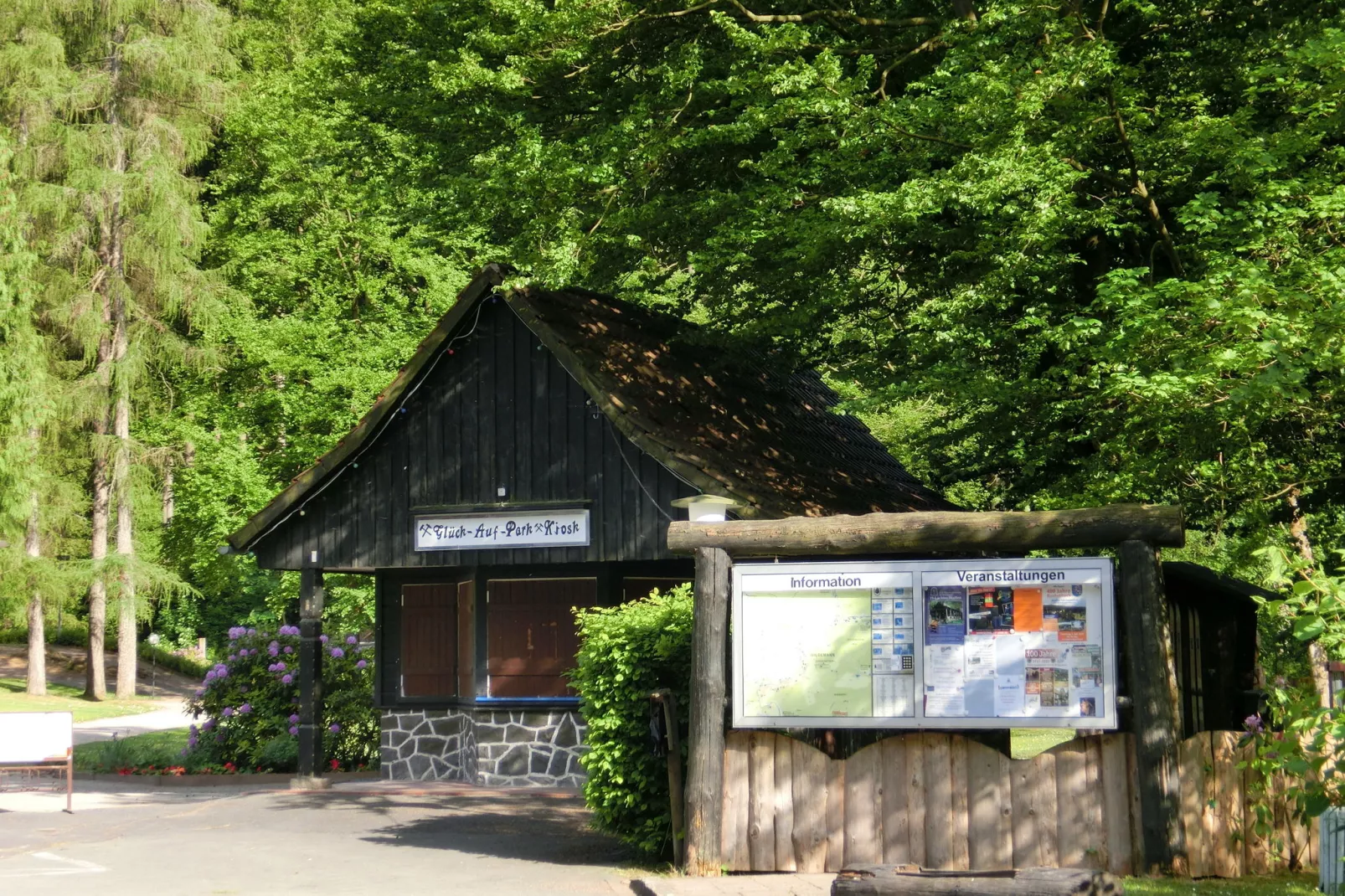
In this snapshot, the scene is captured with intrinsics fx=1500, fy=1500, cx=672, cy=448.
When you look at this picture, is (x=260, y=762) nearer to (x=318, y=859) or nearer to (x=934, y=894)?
(x=318, y=859)

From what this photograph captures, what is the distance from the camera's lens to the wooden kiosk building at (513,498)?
58.8ft

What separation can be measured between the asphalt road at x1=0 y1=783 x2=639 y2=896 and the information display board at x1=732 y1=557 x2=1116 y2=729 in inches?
76.2

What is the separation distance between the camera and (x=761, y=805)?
11.0 meters

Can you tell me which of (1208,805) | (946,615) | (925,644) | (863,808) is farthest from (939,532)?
(1208,805)

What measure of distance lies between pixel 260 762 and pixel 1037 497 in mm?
11598

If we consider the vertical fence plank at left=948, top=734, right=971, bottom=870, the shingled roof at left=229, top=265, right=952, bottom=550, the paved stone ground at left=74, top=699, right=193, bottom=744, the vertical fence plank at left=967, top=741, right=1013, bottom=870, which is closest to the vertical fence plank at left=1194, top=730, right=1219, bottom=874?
the vertical fence plank at left=967, top=741, right=1013, bottom=870

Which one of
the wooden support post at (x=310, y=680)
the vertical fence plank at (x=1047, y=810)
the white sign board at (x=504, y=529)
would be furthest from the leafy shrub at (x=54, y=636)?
the vertical fence plank at (x=1047, y=810)

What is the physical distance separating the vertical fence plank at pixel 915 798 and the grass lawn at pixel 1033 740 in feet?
40.3

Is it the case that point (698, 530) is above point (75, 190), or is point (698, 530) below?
below

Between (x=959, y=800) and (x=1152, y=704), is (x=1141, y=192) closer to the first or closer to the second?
(x=1152, y=704)

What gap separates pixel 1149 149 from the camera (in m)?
14.4

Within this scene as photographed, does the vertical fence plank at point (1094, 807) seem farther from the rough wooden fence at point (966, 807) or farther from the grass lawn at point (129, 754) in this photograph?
the grass lawn at point (129, 754)

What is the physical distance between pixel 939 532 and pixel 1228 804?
2.81 metres

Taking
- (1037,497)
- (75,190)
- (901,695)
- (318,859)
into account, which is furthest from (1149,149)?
(75,190)
